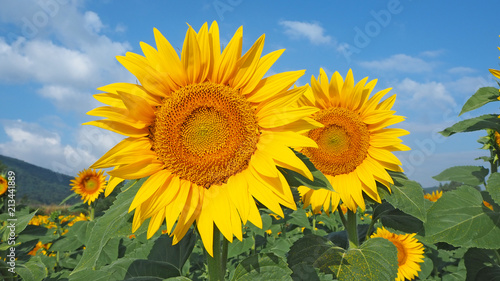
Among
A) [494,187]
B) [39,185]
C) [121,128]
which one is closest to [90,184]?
[121,128]

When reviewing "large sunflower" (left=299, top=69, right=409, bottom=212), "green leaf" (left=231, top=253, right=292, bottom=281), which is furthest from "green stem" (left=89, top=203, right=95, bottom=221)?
"green leaf" (left=231, top=253, right=292, bottom=281)

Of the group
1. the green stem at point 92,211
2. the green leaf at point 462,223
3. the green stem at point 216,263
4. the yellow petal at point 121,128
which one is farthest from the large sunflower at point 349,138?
the green stem at point 92,211

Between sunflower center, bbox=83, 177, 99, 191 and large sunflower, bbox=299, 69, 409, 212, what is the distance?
20.7ft

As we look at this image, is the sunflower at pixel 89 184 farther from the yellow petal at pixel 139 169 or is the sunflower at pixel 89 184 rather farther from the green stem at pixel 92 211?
the yellow petal at pixel 139 169

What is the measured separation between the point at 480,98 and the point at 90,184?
7363 millimetres

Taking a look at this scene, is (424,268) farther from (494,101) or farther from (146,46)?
(146,46)

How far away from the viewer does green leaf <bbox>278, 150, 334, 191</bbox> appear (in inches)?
71.3

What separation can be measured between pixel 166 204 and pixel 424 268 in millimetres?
4772

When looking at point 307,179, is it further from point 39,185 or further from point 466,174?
point 39,185

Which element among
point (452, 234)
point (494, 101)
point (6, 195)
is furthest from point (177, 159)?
point (6, 195)

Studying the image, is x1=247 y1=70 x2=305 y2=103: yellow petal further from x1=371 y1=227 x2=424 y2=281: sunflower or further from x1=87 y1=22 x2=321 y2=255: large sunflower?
x1=371 y1=227 x2=424 y2=281: sunflower

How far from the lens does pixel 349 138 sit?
316 cm

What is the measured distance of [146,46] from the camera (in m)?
1.86

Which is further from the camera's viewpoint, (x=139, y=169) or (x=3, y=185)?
(x=3, y=185)
